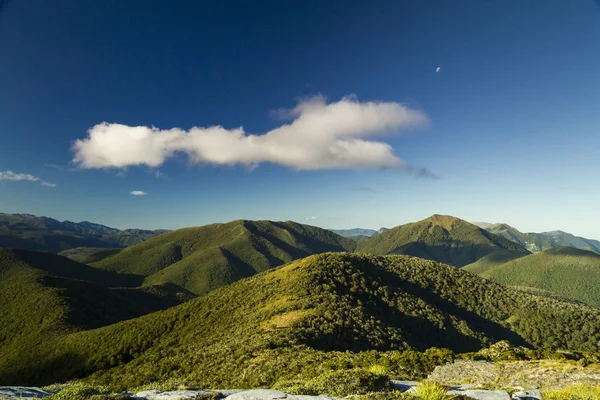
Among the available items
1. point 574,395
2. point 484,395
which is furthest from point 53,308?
point 574,395

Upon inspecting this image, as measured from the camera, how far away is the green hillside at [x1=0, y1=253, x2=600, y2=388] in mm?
38781

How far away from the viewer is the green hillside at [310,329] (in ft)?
127

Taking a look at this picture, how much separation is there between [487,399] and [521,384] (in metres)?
11.5

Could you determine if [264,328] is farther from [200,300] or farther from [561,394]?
[561,394]

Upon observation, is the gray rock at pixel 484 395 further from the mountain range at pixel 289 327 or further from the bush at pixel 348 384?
the mountain range at pixel 289 327

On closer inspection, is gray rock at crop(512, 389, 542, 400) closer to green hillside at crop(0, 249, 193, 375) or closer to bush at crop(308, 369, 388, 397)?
bush at crop(308, 369, 388, 397)

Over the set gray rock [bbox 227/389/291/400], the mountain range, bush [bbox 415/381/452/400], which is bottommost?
the mountain range

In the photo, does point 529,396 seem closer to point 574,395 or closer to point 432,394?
point 574,395

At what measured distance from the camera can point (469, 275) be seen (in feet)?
383

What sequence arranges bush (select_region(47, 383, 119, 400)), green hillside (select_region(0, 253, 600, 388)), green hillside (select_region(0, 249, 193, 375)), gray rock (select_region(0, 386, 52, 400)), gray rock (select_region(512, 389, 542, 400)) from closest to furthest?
bush (select_region(47, 383, 119, 400)) → gray rock (select_region(0, 386, 52, 400)) → gray rock (select_region(512, 389, 542, 400)) → green hillside (select_region(0, 253, 600, 388)) → green hillside (select_region(0, 249, 193, 375))

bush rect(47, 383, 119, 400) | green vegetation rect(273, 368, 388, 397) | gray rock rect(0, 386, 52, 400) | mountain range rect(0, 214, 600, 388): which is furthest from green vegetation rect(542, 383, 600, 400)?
gray rock rect(0, 386, 52, 400)

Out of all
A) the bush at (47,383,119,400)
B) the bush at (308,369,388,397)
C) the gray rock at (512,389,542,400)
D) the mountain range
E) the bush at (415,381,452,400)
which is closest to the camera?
the bush at (415,381,452,400)

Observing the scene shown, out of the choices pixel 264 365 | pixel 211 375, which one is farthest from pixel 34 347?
pixel 264 365

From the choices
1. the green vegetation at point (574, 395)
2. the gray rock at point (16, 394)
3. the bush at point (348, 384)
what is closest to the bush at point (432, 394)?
the bush at point (348, 384)
